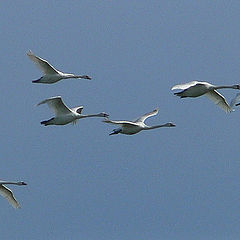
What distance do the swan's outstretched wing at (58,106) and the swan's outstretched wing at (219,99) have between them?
320 inches

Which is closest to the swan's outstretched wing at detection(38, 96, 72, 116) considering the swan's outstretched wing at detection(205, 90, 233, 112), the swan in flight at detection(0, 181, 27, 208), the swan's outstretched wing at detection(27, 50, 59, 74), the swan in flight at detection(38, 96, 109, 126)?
the swan in flight at detection(38, 96, 109, 126)

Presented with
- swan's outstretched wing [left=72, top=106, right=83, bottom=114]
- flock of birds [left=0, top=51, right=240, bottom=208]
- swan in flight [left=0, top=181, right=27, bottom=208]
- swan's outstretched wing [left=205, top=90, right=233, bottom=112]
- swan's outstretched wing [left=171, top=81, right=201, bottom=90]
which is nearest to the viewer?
swan's outstretched wing [left=171, top=81, right=201, bottom=90]

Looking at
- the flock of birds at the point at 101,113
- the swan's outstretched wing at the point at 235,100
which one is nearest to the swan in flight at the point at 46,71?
the flock of birds at the point at 101,113

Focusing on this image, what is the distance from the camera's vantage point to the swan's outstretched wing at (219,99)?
74125 millimetres

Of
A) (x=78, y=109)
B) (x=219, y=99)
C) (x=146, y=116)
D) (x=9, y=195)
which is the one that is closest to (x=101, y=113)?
(x=78, y=109)

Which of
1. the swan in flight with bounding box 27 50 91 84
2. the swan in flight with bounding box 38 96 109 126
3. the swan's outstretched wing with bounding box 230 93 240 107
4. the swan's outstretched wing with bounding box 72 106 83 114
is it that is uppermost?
the swan in flight with bounding box 27 50 91 84

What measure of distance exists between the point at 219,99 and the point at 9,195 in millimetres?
13579

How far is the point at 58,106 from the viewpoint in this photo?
71.6 m

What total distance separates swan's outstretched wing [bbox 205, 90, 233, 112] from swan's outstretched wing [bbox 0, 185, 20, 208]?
12.9m

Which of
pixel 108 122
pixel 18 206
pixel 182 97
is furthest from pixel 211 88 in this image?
pixel 18 206

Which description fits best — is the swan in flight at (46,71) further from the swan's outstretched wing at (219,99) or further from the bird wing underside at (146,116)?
the swan's outstretched wing at (219,99)

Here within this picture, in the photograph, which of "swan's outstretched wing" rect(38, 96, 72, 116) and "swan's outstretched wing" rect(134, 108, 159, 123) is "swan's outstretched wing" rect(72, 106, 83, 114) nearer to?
"swan's outstretched wing" rect(38, 96, 72, 116)

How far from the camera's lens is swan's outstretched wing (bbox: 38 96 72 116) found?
2806 inches

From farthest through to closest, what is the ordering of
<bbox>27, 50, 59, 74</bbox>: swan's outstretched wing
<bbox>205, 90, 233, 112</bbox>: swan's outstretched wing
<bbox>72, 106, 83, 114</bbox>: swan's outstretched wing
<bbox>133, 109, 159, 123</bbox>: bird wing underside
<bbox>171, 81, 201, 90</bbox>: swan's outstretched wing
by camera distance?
<bbox>133, 109, 159, 123</bbox>: bird wing underside, <bbox>72, 106, 83, 114</bbox>: swan's outstretched wing, <bbox>205, 90, 233, 112</bbox>: swan's outstretched wing, <bbox>27, 50, 59, 74</bbox>: swan's outstretched wing, <bbox>171, 81, 201, 90</bbox>: swan's outstretched wing
